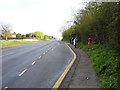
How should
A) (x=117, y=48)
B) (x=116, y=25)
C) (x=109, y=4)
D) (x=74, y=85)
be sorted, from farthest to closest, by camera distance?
(x=109, y=4)
(x=117, y=48)
(x=116, y=25)
(x=74, y=85)

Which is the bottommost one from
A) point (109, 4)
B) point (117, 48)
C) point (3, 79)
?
point (3, 79)

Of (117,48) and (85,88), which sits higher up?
(117,48)

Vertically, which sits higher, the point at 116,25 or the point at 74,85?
the point at 116,25

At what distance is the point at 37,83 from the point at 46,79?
0.94 meters

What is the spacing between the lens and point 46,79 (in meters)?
9.67

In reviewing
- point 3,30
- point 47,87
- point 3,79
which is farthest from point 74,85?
point 3,30

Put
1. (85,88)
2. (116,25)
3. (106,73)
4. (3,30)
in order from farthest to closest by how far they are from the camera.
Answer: (3,30) < (116,25) < (106,73) < (85,88)

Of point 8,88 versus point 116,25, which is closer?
point 8,88

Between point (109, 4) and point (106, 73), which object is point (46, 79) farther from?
point (109, 4)

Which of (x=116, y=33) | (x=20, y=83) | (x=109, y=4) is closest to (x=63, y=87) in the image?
(x=20, y=83)

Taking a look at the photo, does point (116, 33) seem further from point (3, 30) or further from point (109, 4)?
point (3, 30)

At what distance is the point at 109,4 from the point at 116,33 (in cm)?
366

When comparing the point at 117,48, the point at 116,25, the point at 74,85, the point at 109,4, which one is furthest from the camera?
the point at 109,4

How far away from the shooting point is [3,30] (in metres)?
165
